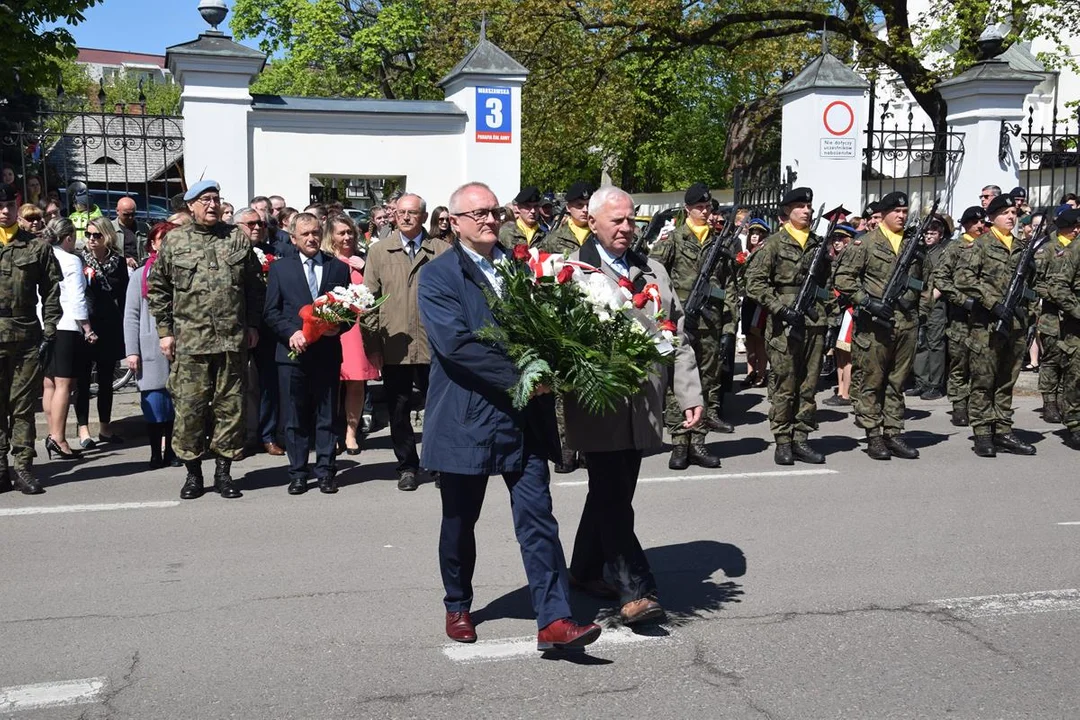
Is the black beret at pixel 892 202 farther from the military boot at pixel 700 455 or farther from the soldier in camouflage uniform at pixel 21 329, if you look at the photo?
the soldier in camouflage uniform at pixel 21 329

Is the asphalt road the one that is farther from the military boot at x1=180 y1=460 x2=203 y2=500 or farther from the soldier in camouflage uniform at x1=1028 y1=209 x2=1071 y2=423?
the soldier in camouflage uniform at x1=1028 y1=209 x2=1071 y2=423

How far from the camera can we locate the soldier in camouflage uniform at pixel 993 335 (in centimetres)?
991

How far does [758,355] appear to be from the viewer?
13352 millimetres

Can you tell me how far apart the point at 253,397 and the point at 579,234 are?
2963 millimetres

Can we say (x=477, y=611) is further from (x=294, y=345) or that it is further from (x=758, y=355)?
(x=758, y=355)

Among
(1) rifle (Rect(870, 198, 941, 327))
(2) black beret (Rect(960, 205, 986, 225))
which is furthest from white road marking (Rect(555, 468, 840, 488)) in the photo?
(2) black beret (Rect(960, 205, 986, 225))

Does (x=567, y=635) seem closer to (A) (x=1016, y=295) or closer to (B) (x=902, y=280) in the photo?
(B) (x=902, y=280)

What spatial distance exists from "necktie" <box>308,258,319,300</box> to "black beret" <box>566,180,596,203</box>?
7.79 feet

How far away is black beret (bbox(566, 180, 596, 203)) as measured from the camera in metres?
10.0

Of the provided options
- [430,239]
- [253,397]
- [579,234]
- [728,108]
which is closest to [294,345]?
[430,239]

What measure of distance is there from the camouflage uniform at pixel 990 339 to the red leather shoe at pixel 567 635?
6044 mm

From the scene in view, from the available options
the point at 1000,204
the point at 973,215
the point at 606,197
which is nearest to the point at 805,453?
the point at 1000,204

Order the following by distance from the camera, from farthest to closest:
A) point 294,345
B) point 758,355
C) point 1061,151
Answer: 1. point 1061,151
2. point 758,355
3. point 294,345

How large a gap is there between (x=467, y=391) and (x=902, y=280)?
5338 mm
